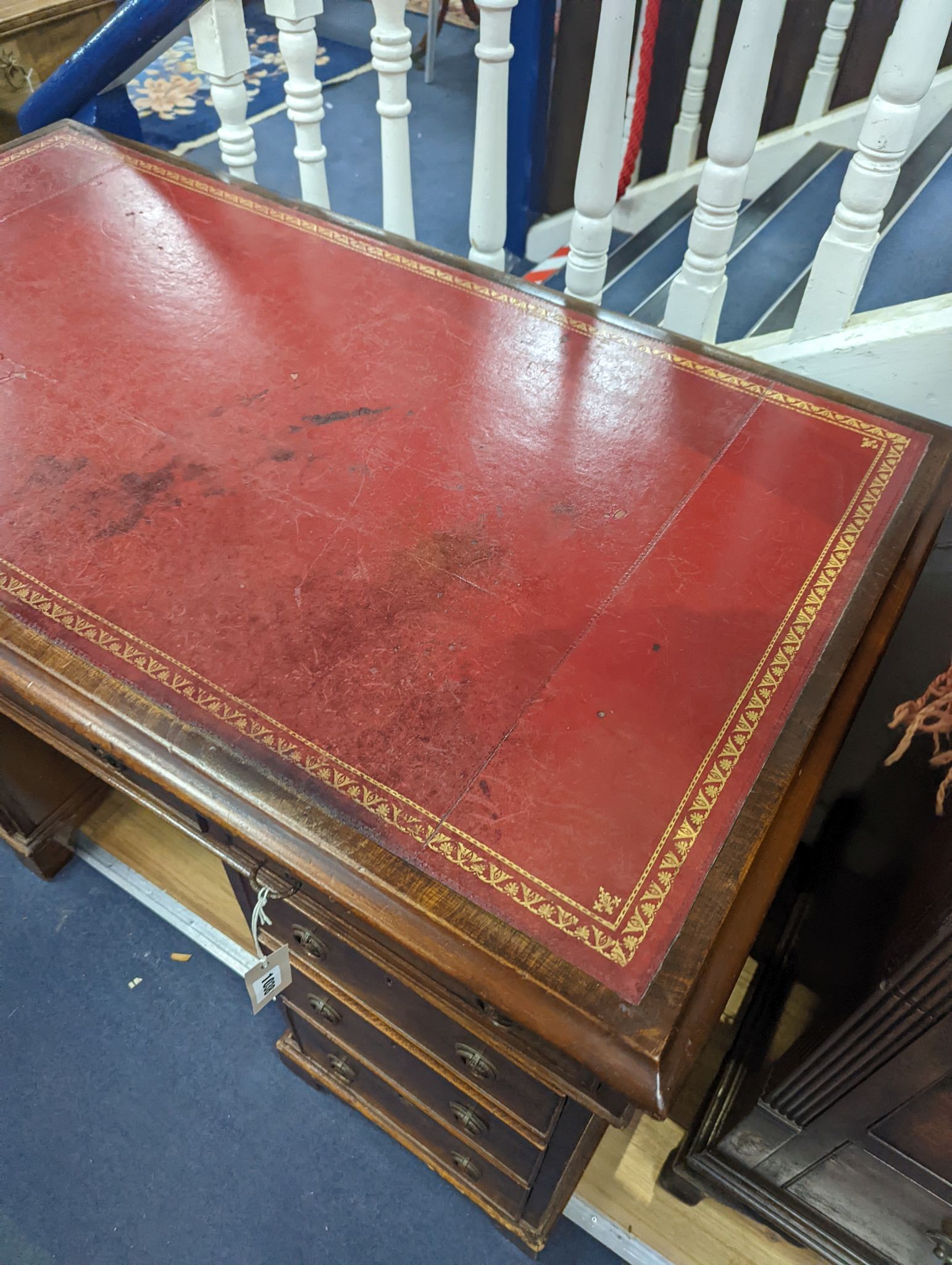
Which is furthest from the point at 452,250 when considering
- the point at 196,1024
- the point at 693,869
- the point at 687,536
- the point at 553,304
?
the point at 693,869

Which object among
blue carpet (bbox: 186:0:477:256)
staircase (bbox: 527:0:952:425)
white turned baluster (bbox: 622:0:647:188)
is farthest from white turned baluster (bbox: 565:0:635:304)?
blue carpet (bbox: 186:0:477:256)

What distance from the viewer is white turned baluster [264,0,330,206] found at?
1555 millimetres

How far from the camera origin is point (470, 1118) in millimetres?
1086

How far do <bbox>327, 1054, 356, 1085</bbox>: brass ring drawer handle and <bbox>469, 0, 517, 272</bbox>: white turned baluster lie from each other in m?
1.45

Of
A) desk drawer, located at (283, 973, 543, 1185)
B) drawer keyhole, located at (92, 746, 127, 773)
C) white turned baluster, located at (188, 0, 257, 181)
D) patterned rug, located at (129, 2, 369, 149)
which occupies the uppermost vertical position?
white turned baluster, located at (188, 0, 257, 181)

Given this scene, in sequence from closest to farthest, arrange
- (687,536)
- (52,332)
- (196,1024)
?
1. (687,536)
2. (52,332)
3. (196,1024)

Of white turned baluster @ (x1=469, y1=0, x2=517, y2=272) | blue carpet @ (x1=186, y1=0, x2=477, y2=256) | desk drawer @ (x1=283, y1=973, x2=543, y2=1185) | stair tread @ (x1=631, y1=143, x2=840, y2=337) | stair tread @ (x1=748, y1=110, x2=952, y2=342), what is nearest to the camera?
desk drawer @ (x1=283, y1=973, x2=543, y2=1185)

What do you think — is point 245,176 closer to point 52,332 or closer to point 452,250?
point 52,332

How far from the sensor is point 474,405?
1.18 metres

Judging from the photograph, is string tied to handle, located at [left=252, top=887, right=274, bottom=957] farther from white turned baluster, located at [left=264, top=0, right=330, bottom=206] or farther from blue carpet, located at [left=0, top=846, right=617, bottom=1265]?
white turned baluster, located at [left=264, top=0, right=330, bottom=206]

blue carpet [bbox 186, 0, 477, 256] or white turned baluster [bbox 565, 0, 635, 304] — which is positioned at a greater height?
white turned baluster [bbox 565, 0, 635, 304]

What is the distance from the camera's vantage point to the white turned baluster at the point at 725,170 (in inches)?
47.3

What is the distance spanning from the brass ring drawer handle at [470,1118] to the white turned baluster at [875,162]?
4.23ft

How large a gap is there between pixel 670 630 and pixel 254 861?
20.8 inches
